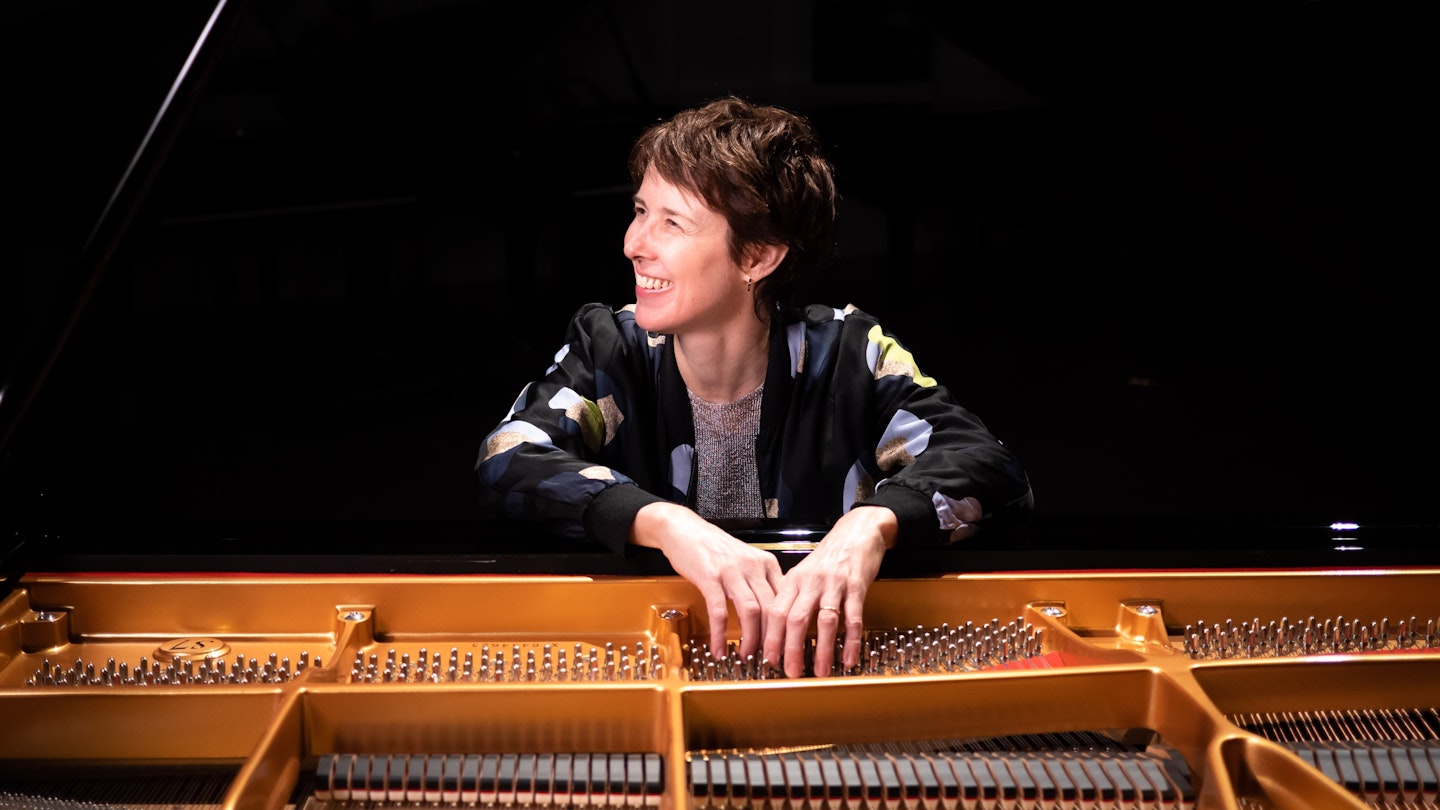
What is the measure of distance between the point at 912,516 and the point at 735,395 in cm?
69

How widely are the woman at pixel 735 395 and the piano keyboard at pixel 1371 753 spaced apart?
519 mm

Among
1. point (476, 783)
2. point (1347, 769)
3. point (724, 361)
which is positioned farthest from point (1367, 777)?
point (724, 361)

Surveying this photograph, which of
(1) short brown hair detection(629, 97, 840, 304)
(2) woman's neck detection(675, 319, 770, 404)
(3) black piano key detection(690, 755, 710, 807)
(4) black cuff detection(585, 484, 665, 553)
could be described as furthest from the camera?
(2) woman's neck detection(675, 319, 770, 404)

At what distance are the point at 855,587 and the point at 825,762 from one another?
0.25 m

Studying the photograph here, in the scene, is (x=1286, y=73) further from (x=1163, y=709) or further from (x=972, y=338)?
(x=1163, y=709)

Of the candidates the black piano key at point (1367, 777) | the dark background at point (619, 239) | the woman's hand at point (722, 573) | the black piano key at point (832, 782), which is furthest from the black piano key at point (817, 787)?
the dark background at point (619, 239)

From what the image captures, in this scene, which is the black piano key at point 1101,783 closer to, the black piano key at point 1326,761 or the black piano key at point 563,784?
the black piano key at point 1326,761

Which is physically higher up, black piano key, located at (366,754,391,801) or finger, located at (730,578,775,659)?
finger, located at (730,578,775,659)

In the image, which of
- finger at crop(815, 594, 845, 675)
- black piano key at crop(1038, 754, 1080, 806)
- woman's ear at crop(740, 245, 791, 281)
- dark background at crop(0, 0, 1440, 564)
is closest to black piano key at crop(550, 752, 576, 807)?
finger at crop(815, 594, 845, 675)

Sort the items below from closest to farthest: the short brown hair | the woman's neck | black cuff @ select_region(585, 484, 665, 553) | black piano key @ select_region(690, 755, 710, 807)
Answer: black piano key @ select_region(690, 755, 710, 807) → black cuff @ select_region(585, 484, 665, 553) → the short brown hair → the woman's neck

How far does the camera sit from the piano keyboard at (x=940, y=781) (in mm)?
1415

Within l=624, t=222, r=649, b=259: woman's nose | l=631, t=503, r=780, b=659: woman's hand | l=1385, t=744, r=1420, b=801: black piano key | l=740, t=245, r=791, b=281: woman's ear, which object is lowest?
l=1385, t=744, r=1420, b=801: black piano key

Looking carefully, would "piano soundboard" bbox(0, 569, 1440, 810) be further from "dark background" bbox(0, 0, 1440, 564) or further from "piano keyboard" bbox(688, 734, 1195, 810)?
"dark background" bbox(0, 0, 1440, 564)

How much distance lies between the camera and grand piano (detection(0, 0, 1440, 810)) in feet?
4.79
